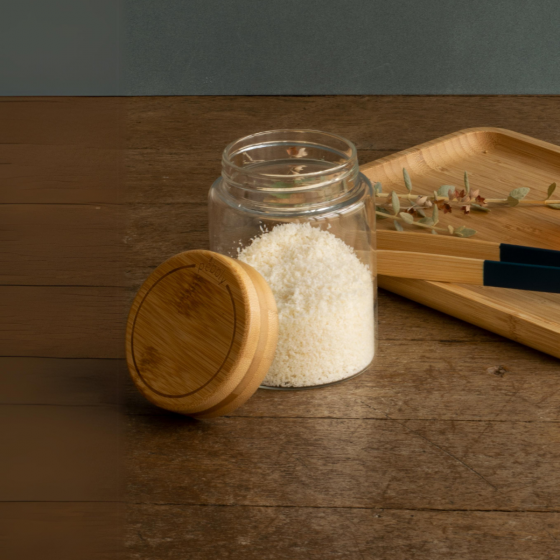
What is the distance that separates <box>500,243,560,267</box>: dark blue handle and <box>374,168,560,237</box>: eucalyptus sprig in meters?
0.10

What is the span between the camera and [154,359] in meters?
0.47

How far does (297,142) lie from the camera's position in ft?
1.95

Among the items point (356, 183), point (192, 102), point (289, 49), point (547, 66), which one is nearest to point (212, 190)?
point (356, 183)

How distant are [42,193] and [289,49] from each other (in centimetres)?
166

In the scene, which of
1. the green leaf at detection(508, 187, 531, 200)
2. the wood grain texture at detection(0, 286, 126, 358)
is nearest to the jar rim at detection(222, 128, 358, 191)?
the green leaf at detection(508, 187, 531, 200)

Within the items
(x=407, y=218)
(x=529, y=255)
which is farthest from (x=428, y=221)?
(x=529, y=255)

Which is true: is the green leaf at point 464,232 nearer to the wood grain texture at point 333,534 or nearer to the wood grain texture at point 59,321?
the wood grain texture at point 333,534

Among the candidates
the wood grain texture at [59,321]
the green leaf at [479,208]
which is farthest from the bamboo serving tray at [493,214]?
the wood grain texture at [59,321]

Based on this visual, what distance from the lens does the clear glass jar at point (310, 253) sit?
0.50 meters

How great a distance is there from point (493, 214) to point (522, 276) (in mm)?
191

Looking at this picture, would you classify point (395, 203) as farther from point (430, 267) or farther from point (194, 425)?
point (194, 425)

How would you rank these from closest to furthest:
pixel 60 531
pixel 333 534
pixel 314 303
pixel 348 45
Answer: pixel 60 531 → pixel 333 534 → pixel 314 303 → pixel 348 45

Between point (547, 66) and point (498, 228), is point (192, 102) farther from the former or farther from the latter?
point (547, 66)

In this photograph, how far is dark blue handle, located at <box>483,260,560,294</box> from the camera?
1.79 feet
